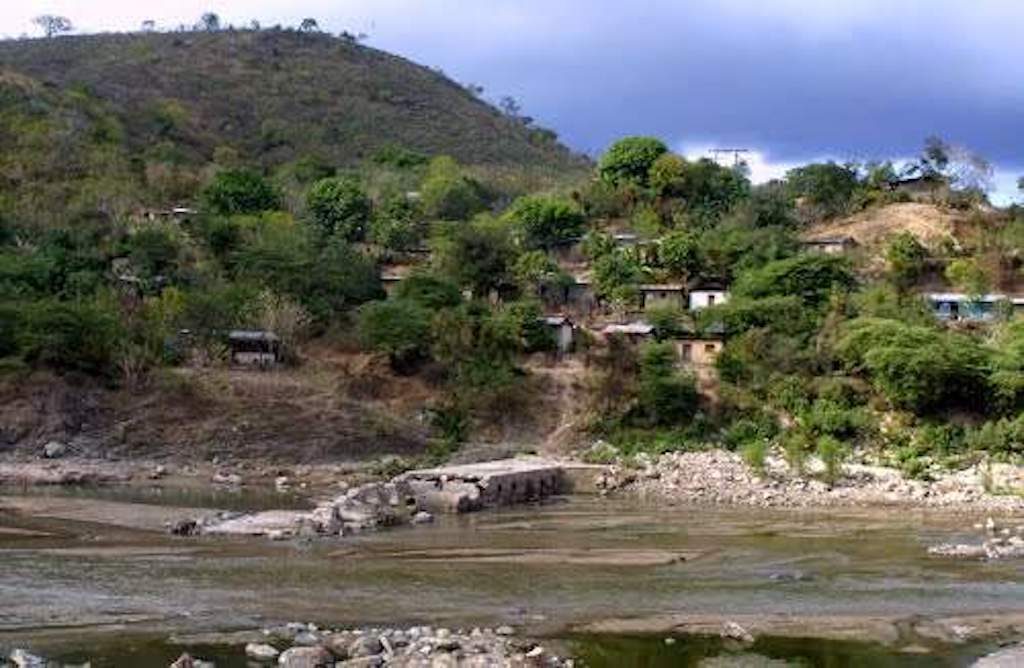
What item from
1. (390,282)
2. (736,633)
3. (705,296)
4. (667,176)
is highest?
(667,176)

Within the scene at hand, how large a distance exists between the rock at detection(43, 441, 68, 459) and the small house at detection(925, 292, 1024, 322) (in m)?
42.7

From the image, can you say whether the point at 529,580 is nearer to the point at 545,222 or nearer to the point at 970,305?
the point at 970,305

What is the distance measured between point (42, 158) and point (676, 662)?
74.8 metres

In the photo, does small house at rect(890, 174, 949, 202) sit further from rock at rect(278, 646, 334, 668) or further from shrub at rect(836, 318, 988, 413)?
rock at rect(278, 646, 334, 668)

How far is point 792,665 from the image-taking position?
81.5ft

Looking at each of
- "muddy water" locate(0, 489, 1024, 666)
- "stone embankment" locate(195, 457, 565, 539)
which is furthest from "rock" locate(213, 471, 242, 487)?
"muddy water" locate(0, 489, 1024, 666)

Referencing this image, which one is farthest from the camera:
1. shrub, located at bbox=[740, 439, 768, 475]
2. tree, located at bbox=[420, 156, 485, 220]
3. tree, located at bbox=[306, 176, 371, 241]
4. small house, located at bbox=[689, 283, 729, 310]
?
tree, located at bbox=[420, 156, 485, 220]

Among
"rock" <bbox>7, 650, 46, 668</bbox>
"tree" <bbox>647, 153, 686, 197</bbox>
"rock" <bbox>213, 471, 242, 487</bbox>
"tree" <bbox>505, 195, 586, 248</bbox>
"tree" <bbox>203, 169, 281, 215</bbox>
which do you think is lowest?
"rock" <bbox>213, 471, 242, 487</bbox>

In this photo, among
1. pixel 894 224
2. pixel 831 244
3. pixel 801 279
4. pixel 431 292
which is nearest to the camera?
pixel 801 279

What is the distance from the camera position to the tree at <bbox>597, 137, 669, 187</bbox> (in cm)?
8962

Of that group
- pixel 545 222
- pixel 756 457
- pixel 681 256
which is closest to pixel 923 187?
pixel 681 256

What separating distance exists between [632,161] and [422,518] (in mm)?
48768

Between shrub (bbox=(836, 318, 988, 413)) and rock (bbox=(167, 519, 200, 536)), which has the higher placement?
shrub (bbox=(836, 318, 988, 413))

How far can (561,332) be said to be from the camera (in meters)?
70.6
